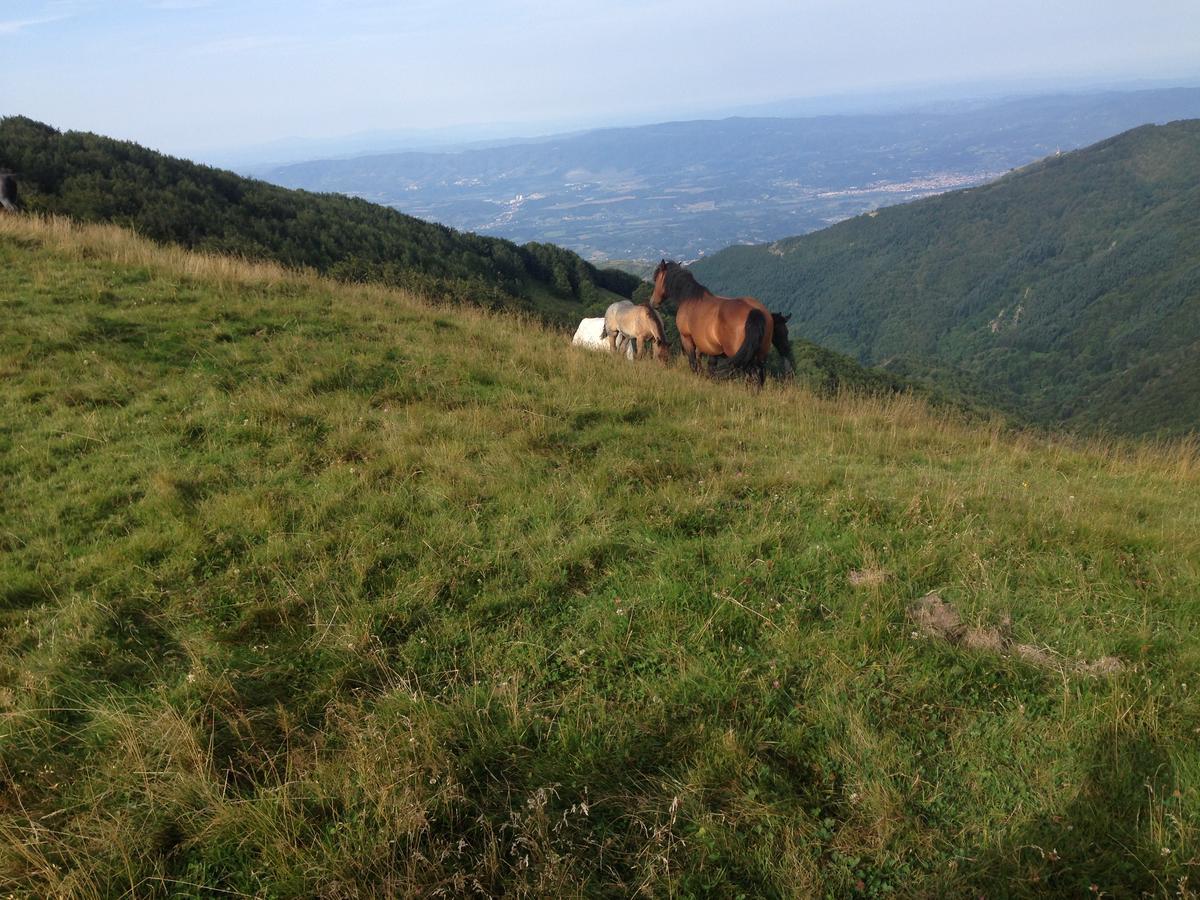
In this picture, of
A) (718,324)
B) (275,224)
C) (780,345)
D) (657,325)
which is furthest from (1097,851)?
(275,224)

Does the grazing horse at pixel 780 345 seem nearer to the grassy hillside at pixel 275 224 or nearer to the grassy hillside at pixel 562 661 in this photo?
the grassy hillside at pixel 562 661

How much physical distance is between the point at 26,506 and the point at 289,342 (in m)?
4.46

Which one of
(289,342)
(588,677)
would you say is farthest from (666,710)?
(289,342)

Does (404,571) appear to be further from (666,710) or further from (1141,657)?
(1141,657)

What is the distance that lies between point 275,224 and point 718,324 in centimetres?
2519

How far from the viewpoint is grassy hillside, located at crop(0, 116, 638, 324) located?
20625 millimetres

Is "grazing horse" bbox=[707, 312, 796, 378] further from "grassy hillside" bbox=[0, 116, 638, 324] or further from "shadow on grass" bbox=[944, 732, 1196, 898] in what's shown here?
"shadow on grass" bbox=[944, 732, 1196, 898]

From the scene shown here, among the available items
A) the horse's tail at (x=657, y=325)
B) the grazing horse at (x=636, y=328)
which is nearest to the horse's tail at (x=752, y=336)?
the grazing horse at (x=636, y=328)

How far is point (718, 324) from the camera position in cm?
1054

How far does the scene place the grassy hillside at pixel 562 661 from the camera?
243 cm

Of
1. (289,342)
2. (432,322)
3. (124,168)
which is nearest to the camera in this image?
(289,342)

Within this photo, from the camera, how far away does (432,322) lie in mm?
11305

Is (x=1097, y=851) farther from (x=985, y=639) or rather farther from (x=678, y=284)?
(x=678, y=284)

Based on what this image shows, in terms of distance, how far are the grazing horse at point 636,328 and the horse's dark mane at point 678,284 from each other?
2.15 feet
